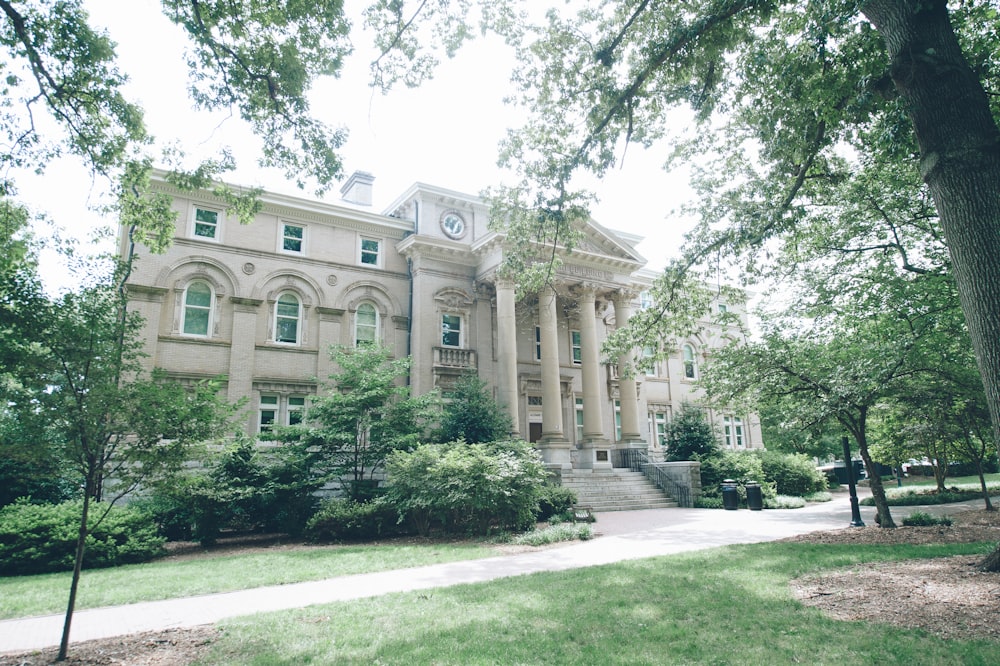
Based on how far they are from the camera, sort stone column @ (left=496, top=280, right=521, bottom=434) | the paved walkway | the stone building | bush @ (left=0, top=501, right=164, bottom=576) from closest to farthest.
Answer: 1. the paved walkway
2. bush @ (left=0, top=501, right=164, bottom=576)
3. the stone building
4. stone column @ (left=496, top=280, right=521, bottom=434)

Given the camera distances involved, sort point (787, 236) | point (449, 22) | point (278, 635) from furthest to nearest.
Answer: point (787, 236)
point (449, 22)
point (278, 635)

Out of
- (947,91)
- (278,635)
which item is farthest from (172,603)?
(947,91)

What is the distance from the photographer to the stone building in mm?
22172

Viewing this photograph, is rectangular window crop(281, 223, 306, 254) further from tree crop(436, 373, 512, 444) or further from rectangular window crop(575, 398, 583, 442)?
rectangular window crop(575, 398, 583, 442)

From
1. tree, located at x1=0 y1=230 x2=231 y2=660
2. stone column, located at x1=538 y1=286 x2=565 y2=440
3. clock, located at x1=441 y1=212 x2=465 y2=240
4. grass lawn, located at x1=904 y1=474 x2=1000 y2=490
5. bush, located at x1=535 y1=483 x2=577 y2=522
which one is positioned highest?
clock, located at x1=441 y1=212 x2=465 y2=240

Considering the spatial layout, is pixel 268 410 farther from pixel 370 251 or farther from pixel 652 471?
pixel 652 471

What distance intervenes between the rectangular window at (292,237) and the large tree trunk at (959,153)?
2235 cm

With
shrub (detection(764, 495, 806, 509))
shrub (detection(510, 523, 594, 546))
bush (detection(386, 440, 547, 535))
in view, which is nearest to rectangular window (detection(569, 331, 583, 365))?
shrub (detection(764, 495, 806, 509))

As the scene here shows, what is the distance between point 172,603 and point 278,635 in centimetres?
322

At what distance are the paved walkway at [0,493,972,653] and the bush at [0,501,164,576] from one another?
4285 millimetres

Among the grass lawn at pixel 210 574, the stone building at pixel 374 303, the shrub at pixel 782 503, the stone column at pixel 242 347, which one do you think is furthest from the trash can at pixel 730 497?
the stone column at pixel 242 347

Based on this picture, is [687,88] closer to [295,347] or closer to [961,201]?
[961,201]

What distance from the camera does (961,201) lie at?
6020 mm

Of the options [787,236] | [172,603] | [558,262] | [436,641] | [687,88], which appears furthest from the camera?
[787,236]
